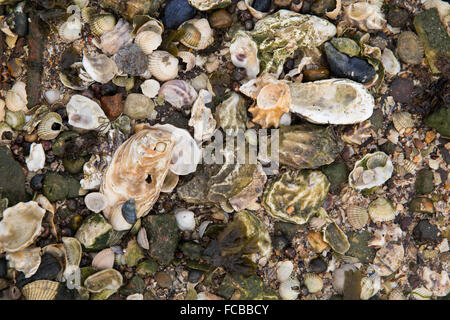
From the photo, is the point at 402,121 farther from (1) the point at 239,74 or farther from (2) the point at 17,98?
(2) the point at 17,98

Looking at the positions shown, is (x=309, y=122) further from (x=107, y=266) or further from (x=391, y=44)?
(x=107, y=266)

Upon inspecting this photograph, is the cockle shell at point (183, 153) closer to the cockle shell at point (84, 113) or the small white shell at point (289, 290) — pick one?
the cockle shell at point (84, 113)

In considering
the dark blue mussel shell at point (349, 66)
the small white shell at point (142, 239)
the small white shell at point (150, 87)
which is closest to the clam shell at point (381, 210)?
the dark blue mussel shell at point (349, 66)

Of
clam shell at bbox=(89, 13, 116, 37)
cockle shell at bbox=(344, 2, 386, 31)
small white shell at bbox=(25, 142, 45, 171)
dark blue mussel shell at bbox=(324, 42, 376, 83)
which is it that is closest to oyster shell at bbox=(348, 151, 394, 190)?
dark blue mussel shell at bbox=(324, 42, 376, 83)

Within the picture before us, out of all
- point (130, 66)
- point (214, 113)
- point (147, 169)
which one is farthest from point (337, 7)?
point (147, 169)

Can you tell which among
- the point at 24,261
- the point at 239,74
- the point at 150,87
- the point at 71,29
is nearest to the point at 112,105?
the point at 150,87

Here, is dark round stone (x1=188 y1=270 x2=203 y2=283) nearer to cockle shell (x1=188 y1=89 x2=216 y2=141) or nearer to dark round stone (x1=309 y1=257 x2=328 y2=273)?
dark round stone (x1=309 y1=257 x2=328 y2=273)
